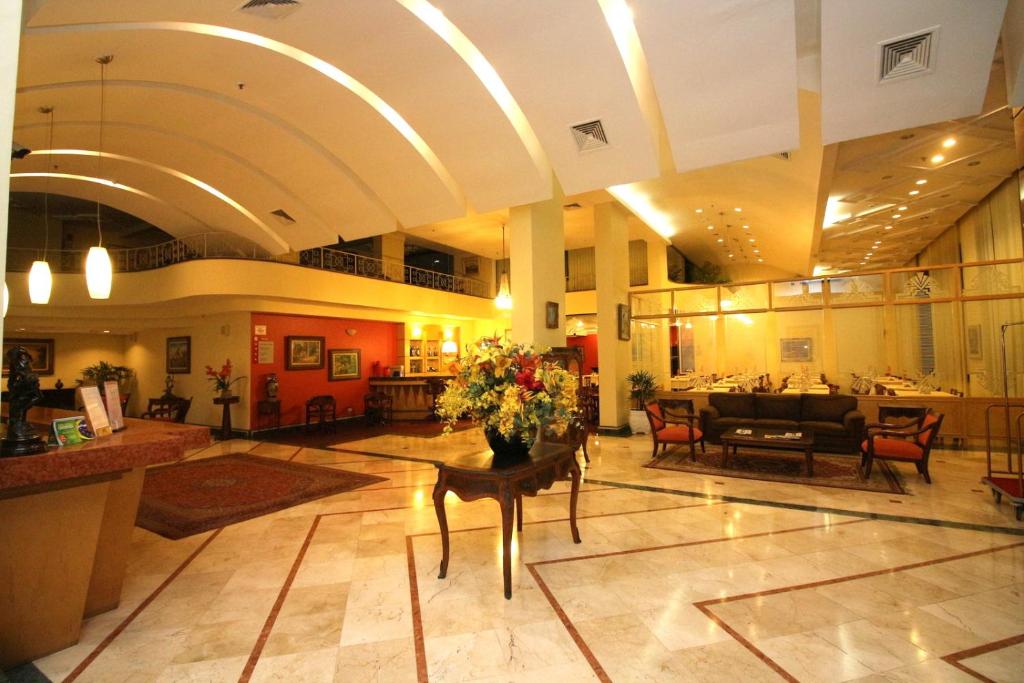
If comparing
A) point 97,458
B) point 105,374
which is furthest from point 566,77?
point 105,374

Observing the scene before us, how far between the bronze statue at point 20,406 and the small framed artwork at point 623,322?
8.01 m

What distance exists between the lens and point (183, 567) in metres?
3.55

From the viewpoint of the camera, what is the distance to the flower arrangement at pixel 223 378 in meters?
9.35

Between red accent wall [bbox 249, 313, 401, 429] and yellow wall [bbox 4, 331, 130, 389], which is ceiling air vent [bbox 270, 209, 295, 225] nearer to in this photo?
red accent wall [bbox 249, 313, 401, 429]

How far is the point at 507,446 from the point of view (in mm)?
3420

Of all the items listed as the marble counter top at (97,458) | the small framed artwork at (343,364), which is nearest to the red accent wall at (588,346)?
the small framed artwork at (343,364)

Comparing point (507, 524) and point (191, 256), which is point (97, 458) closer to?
point (507, 524)

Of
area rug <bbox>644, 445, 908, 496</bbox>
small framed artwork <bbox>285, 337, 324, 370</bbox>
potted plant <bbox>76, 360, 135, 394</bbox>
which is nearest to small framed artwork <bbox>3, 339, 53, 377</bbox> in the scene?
potted plant <bbox>76, 360, 135, 394</bbox>

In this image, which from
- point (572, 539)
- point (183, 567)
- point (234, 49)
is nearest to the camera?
point (183, 567)

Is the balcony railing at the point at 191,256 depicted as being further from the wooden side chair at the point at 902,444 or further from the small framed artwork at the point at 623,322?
the wooden side chair at the point at 902,444

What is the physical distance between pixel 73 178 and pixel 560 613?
11347 mm

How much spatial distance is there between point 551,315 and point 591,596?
4536 mm

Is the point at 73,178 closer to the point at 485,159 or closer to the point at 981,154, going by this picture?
the point at 485,159

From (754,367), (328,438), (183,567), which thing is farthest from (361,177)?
(754,367)
